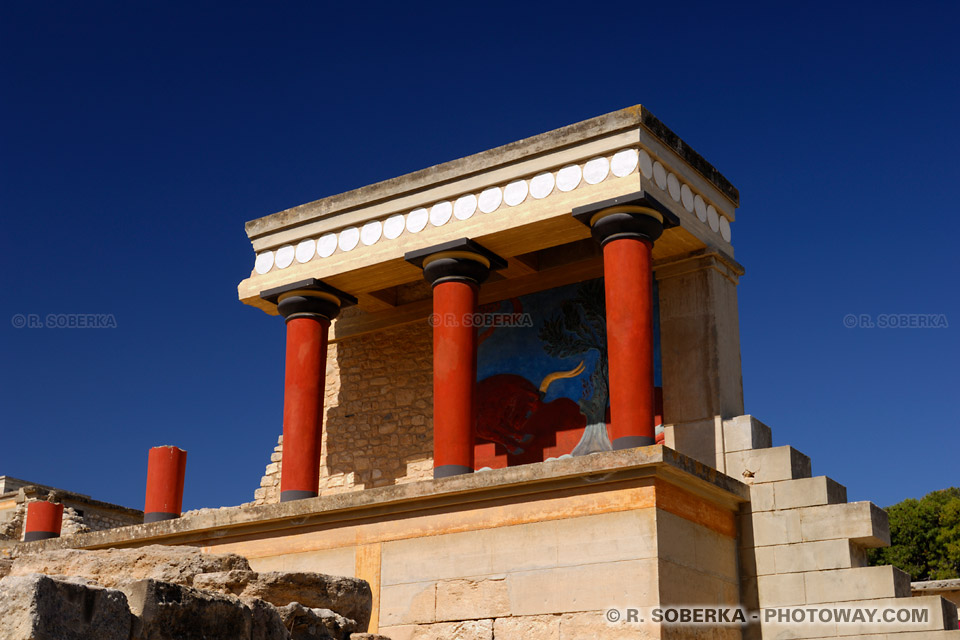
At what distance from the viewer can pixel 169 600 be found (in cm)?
457

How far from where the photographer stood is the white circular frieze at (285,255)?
46.3 feet

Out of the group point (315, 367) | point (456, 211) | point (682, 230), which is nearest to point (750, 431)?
point (682, 230)

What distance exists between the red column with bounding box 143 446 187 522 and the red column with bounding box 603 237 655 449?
5845 millimetres

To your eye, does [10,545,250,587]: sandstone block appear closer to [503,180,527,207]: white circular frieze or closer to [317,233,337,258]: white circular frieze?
[503,180,527,207]: white circular frieze

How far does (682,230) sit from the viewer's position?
480 inches

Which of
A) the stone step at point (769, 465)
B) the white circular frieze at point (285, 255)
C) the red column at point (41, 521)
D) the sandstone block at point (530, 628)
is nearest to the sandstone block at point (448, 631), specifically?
the sandstone block at point (530, 628)

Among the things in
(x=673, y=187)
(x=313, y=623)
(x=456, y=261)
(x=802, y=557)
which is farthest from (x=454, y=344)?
(x=313, y=623)

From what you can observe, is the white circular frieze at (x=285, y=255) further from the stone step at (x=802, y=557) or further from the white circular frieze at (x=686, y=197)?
the stone step at (x=802, y=557)

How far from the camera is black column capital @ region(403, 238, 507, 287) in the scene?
493 inches

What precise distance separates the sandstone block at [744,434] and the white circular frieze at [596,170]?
2984mm

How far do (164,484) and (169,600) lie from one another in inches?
369

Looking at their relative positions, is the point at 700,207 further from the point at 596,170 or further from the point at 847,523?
the point at 847,523

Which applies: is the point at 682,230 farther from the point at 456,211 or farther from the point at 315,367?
the point at 315,367

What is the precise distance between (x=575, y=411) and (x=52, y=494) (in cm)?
1282
